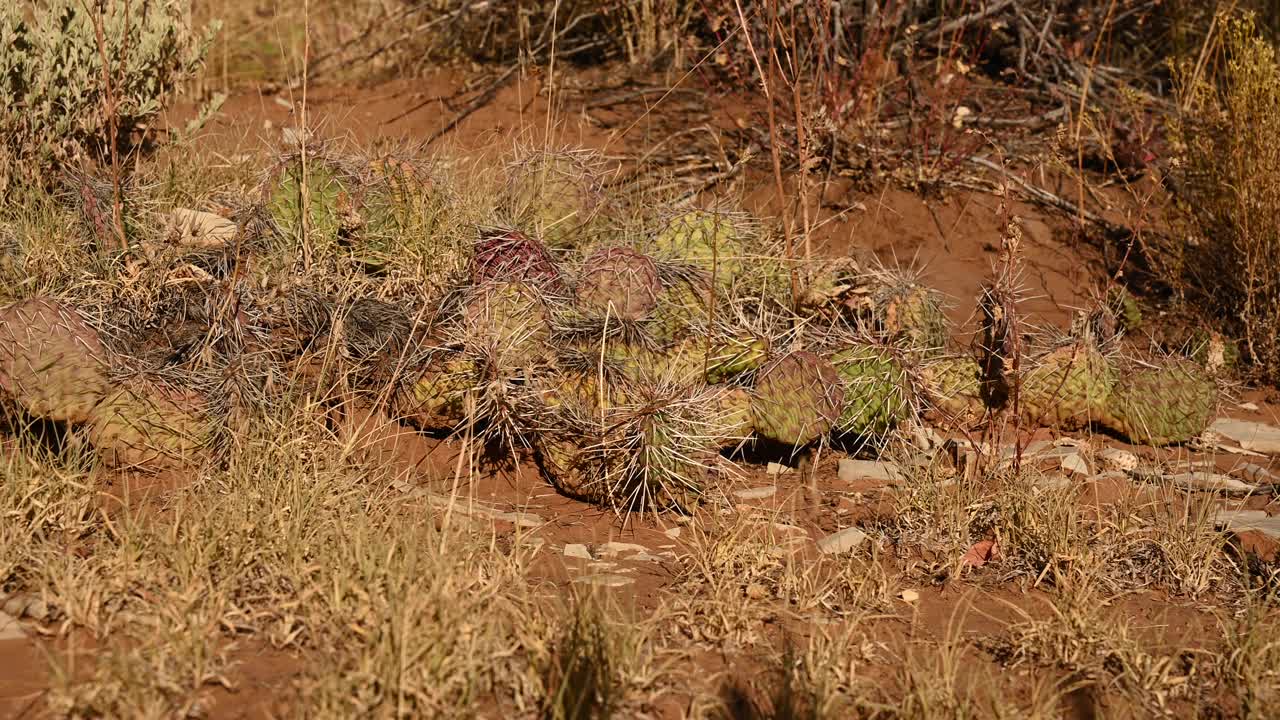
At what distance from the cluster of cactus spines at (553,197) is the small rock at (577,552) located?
4.38ft

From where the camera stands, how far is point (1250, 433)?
4262mm

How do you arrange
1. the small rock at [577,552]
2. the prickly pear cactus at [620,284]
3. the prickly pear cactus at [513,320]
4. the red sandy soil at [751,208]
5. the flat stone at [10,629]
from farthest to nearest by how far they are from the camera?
the prickly pear cactus at [620,284], the prickly pear cactus at [513,320], the small rock at [577,552], the red sandy soil at [751,208], the flat stone at [10,629]

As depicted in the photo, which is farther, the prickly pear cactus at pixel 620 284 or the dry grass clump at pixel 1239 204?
the dry grass clump at pixel 1239 204

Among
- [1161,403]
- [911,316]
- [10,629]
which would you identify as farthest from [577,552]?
[1161,403]

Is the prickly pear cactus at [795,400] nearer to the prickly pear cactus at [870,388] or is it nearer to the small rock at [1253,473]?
the prickly pear cactus at [870,388]

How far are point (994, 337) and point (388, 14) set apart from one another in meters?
4.67

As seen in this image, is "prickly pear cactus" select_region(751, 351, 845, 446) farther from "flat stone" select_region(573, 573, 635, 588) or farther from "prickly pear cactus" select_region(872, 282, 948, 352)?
"flat stone" select_region(573, 573, 635, 588)

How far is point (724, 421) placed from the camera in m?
3.64

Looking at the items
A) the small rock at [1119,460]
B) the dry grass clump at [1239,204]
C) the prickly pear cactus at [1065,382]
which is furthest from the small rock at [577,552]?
the dry grass clump at [1239,204]

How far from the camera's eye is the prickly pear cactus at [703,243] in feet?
13.5

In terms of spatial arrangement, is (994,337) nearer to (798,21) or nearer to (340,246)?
(340,246)

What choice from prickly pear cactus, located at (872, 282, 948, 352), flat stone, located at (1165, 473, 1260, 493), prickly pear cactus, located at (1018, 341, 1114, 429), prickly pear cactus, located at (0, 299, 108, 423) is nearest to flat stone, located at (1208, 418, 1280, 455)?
flat stone, located at (1165, 473, 1260, 493)

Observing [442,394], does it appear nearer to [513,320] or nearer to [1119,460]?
[513,320]

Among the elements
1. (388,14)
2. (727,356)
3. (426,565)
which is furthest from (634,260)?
(388,14)
